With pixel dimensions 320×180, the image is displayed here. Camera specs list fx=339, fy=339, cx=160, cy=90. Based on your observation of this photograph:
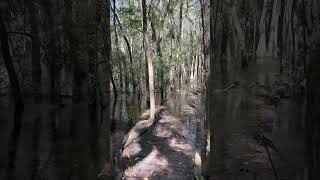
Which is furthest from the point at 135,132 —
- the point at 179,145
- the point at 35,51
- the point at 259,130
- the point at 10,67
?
the point at 259,130

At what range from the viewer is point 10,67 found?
2.47 m

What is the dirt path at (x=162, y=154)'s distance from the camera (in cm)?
826

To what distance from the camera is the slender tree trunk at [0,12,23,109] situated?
2408 millimetres

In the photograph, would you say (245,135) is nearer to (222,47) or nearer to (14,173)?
(222,47)

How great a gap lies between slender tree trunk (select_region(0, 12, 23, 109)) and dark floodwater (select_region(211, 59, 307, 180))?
1.58 metres

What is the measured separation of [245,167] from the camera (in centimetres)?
237

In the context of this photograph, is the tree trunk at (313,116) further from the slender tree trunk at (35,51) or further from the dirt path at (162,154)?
the dirt path at (162,154)

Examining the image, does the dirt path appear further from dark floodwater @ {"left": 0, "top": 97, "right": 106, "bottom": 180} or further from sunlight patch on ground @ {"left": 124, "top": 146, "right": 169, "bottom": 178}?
dark floodwater @ {"left": 0, "top": 97, "right": 106, "bottom": 180}

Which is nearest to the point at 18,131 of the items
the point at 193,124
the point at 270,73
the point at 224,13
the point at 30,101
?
the point at 30,101

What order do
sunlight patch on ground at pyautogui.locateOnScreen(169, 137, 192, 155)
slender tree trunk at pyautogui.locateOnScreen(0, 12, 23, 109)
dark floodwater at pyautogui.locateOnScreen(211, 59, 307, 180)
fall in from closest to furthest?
dark floodwater at pyautogui.locateOnScreen(211, 59, 307, 180)
slender tree trunk at pyautogui.locateOnScreen(0, 12, 23, 109)
sunlight patch on ground at pyautogui.locateOnScreen(169, 137, 192, 155)

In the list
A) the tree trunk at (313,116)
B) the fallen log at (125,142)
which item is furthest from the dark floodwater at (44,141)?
the fallen log at (125,142)

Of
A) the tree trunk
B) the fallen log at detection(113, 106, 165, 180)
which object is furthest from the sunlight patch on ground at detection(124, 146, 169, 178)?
the tree trunk

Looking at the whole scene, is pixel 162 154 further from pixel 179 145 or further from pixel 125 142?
pixel 125 142

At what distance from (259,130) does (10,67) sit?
1790 mm
